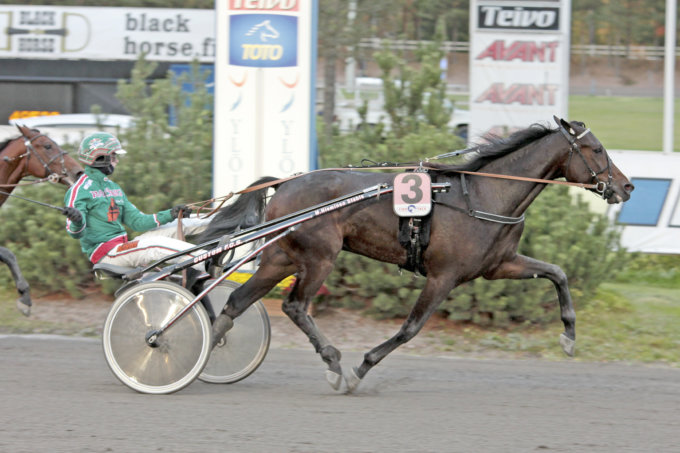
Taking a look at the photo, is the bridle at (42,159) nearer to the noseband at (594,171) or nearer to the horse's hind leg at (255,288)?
the horse's hind leg at (255,288)

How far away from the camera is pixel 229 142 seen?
8625 mm

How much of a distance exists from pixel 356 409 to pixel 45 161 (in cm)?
415

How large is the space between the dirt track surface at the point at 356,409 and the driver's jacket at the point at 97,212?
3.17 feet

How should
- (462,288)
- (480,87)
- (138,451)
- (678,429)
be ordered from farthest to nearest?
(480,87) → (462,288) → (678,429) → (138,451)

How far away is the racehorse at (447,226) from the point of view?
5.91m

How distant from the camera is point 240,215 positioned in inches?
257

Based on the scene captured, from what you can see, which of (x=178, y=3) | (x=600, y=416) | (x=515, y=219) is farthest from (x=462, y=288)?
(x=178, y=3)

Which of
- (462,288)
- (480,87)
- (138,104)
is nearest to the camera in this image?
(462,288)

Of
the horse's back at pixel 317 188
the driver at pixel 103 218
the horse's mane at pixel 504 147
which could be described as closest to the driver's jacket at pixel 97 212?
the driver at pixel 103 218

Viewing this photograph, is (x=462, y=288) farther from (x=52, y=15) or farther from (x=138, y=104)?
(x=52, y=15)

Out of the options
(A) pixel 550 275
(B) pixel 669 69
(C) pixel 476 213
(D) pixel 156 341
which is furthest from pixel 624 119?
(D) pixel 156 341

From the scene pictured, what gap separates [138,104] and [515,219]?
208 inches

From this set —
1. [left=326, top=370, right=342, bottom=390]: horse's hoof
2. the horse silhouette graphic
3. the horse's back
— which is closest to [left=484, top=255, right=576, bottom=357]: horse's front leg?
the horse's back

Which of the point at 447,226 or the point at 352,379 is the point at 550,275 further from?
Answer: the point at 352,379
